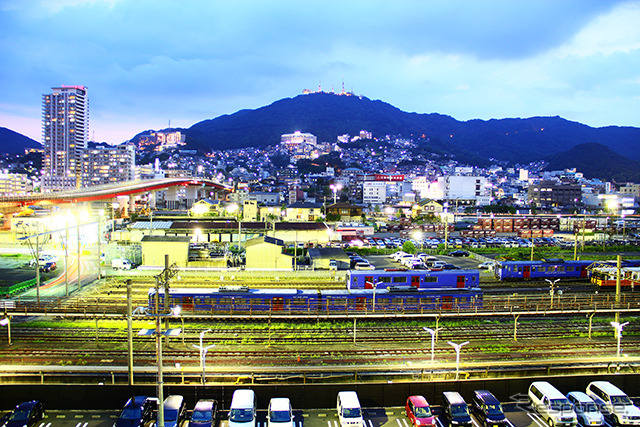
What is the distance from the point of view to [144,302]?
66.4ft

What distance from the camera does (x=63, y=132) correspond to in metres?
131

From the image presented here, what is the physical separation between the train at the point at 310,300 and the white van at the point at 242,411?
6.76 m

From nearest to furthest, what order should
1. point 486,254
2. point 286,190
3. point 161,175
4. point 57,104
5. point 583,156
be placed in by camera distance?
point 486,254
point 286,190
point 57,104
point 161,175
point 583,156

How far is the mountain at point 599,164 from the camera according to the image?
158 meters

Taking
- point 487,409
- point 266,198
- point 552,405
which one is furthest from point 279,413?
point 266,198

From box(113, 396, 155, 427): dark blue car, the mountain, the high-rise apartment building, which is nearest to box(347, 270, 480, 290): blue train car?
box(113, 396, 155, 427): dark blue car

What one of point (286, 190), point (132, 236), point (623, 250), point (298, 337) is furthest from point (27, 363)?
point (286, 190)

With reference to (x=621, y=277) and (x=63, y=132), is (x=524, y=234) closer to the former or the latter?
(x=621, y=277)

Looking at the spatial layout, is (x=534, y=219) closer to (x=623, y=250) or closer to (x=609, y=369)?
(x=623, y=250)

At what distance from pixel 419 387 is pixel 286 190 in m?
104

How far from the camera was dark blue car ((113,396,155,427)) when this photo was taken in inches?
382

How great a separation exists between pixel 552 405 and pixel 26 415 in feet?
44.8

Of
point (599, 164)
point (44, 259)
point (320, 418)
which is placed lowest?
point (320, 418)

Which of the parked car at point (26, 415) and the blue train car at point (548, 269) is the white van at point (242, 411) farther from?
the blue train car at point (548, 269)
